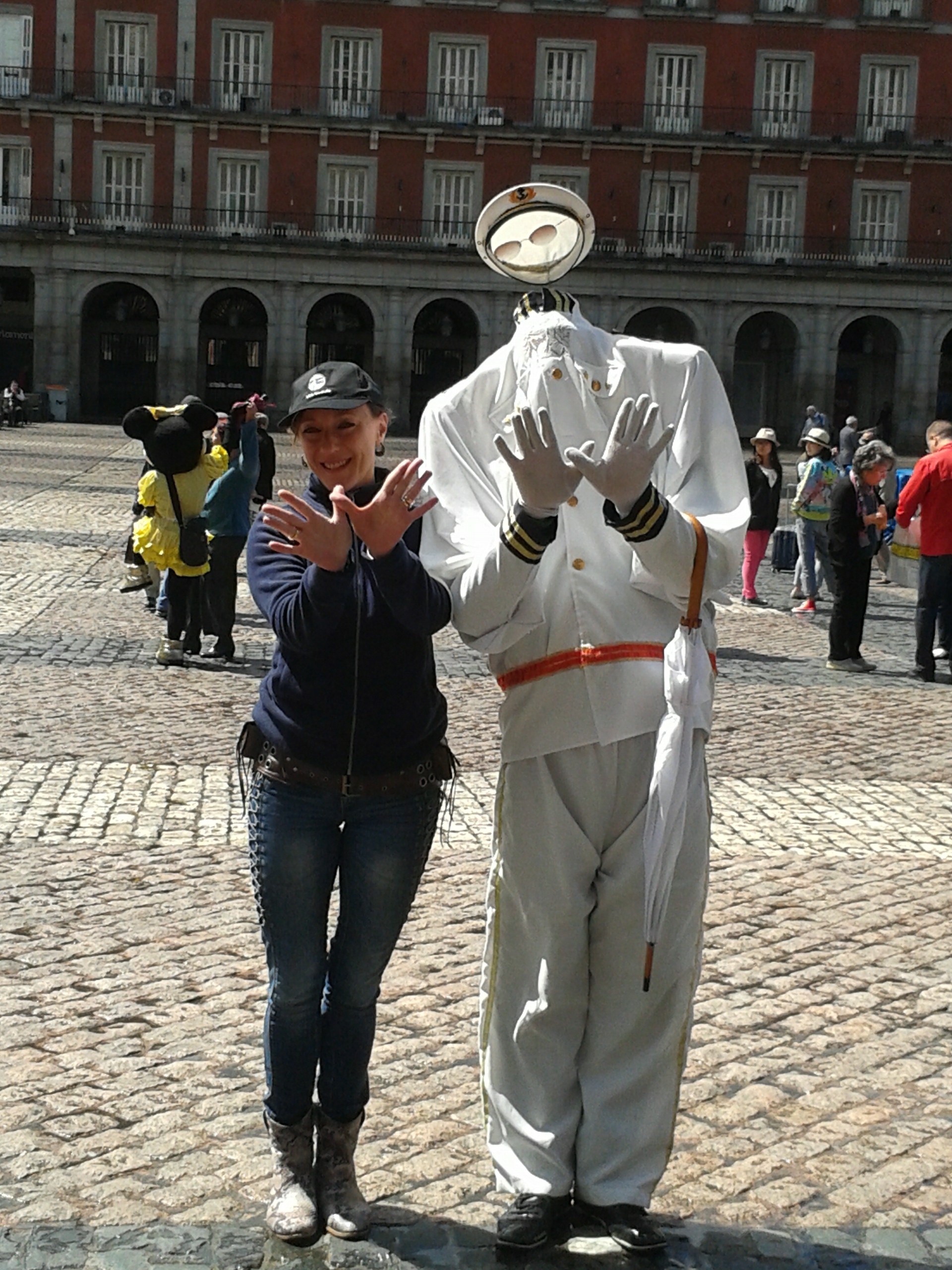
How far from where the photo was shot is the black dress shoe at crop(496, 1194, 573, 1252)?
3369 millimetres

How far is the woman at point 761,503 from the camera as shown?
1510 cm

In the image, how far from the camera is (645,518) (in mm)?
3203

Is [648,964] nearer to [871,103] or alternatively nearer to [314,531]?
[314,531]

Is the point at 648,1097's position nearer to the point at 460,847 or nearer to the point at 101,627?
the point at 460,847

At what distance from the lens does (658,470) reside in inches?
140

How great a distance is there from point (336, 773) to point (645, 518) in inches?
31.3

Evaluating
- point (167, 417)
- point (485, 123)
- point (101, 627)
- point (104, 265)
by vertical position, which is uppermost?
point (485, 123)

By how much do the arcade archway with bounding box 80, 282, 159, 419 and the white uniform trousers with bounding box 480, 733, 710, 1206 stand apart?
4685 centimetres

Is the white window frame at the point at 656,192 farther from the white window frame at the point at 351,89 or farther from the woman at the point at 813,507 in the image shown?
the woman at the point at 813,507

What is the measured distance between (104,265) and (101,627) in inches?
1423

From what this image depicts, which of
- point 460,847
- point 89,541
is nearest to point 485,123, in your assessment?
point 89,541

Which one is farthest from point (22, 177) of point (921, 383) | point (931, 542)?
point (931, 542)

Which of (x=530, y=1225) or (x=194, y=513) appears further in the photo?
(x=194, y=513)

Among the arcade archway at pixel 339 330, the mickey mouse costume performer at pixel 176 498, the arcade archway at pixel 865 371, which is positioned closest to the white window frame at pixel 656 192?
the arcade archway at pixel 865 371
